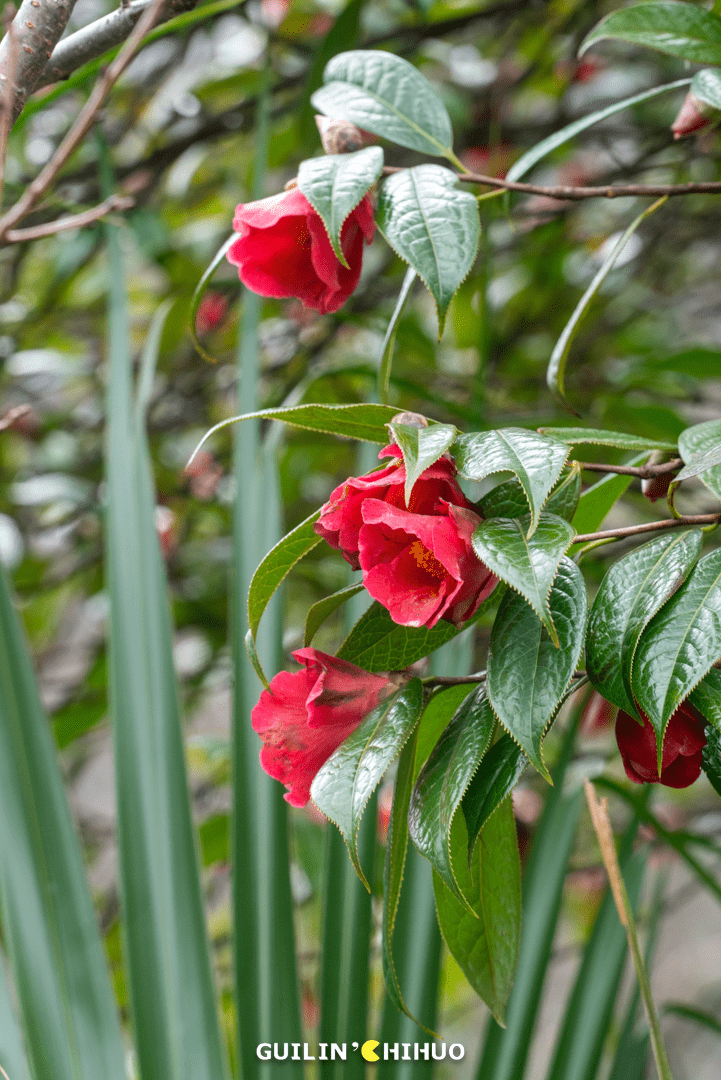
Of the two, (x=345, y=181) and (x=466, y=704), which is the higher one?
(x=345, y=181)

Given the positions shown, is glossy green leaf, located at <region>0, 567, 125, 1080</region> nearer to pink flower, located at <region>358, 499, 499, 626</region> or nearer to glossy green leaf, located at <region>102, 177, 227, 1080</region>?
glossy green leaf, located at <region>102, 177, 227, 1080</region>

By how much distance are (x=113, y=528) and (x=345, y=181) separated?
304 mm

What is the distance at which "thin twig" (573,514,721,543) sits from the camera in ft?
0.89

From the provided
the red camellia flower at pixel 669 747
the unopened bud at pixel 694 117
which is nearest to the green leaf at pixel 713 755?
the red camellia flower at pixel 669 747

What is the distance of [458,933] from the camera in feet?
0.97

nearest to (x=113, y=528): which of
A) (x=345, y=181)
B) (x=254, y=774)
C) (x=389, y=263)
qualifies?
(x=254, y=774)

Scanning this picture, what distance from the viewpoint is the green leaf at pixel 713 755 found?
0.26m

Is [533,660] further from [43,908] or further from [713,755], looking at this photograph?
[43,908]

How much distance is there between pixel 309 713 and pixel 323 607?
0.04m

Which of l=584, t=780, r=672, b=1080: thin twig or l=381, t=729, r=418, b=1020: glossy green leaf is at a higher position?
l=381, t=729, r=418, b=1020: glossy green leaf

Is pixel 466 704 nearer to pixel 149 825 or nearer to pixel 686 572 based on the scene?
pixel 686 572

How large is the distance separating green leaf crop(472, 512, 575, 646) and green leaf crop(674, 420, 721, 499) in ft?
0.16

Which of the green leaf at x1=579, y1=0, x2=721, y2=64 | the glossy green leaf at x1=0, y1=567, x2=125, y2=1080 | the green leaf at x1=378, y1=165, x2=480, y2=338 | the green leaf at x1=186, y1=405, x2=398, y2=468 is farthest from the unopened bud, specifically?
the glossy green leaf at x1=0, y1=567, x2=125, y2=1080

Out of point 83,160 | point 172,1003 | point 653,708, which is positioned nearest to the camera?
point 653,708
